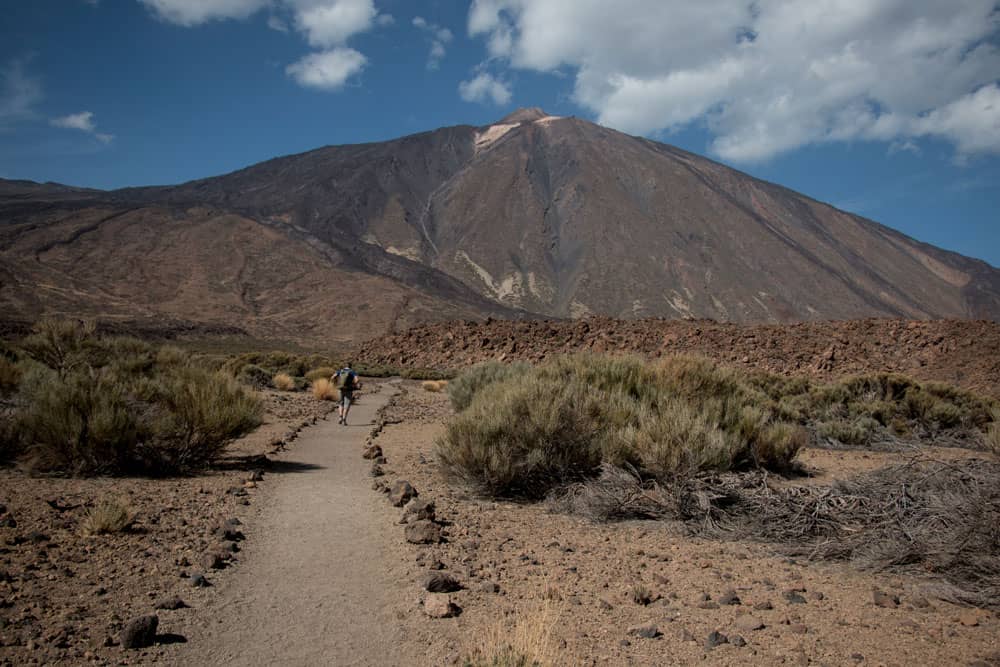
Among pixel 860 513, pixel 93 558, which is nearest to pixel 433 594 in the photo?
pixel 93 558

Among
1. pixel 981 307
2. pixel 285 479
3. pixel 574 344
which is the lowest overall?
pixel 285 479

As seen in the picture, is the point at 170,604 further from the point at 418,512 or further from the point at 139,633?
the point at 418,512

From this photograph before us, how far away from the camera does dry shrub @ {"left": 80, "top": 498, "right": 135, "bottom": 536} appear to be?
5.64 meters

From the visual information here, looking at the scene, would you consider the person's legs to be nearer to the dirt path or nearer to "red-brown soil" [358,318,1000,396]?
the dirt path

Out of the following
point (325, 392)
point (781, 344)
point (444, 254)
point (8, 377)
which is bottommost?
point (325, 392)

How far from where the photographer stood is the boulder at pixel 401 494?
7.53 metres

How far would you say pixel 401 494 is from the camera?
7.64m

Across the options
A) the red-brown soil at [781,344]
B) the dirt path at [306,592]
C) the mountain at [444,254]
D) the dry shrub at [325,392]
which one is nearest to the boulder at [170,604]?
the dirt path at [306,592]

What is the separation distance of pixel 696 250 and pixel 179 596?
519ft

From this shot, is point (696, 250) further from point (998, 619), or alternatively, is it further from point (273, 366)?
point (998, 619)

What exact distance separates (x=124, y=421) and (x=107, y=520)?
3129mm

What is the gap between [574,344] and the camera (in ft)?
115

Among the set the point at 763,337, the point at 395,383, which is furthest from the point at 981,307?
the point at 395,383

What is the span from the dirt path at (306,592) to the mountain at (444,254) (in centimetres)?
6769
